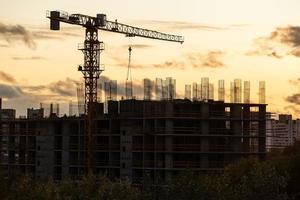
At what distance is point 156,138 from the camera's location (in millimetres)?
78312

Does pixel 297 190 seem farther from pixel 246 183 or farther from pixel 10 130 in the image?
pixel 10 130

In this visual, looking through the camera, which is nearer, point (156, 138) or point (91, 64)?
point (156, 138)

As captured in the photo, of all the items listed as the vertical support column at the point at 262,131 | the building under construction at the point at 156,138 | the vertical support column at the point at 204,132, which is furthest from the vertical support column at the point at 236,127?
the vertical support column at the point at 262,131

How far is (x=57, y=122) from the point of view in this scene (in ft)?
297

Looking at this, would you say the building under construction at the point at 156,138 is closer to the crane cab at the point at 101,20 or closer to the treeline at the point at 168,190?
the crane cab at the point at 101,20

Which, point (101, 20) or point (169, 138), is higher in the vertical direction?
point (101, 20)

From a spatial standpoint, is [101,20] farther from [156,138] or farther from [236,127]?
[236,127]

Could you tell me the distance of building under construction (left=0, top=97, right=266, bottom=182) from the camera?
77.3 m

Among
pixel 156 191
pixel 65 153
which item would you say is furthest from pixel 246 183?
pixel 65 153

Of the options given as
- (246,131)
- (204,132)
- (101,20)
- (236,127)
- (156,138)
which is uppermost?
(101,20)

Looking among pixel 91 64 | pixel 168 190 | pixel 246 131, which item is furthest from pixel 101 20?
pixel 168 190

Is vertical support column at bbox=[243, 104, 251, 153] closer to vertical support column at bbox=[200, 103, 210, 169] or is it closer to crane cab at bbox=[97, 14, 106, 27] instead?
vertical support column at bbox=[200, 103, 210, 169]

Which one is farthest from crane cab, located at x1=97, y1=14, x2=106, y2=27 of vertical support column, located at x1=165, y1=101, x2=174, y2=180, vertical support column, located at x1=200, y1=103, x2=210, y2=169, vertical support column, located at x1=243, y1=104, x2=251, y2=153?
vertical support column, located at x1=200, y1=103, x2=210, y2=169

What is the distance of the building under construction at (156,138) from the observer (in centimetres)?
7731
